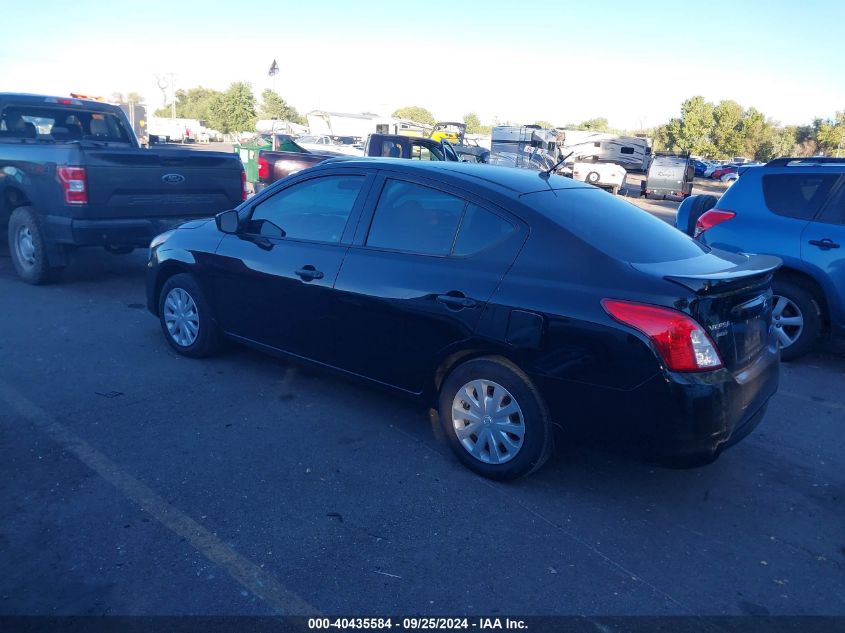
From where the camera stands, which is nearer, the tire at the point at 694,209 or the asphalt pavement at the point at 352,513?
the asphalt pavement at the point at 352,513

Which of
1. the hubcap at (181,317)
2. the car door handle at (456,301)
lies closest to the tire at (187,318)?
the hubcap at (181,317)

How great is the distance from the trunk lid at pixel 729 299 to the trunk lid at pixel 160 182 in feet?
19.1

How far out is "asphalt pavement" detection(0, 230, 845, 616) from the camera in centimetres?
290

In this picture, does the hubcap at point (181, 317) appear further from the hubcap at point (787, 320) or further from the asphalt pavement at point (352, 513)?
the hubcap at point (787, 320)

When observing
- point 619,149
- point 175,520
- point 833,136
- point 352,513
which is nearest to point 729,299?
point 352,513

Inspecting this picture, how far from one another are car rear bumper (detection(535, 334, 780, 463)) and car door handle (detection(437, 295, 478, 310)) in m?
0.57

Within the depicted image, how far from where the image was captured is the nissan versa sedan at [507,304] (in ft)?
10.8

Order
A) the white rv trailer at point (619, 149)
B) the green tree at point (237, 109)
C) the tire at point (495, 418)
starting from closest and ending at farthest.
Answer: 1. the tire at point (495, 418)
2. the white rv trailer at point (619, 149)
3. the green tree at point (237, 109)

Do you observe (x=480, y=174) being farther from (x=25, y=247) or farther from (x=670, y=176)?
(x=670, y=176)

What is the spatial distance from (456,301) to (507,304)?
1.05 feet

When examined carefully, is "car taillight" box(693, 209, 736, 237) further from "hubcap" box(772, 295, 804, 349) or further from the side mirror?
the side mirror

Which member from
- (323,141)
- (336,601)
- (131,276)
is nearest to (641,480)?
(336,601)

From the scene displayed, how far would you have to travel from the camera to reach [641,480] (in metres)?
3.97

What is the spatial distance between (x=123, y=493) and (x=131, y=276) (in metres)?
5.71
